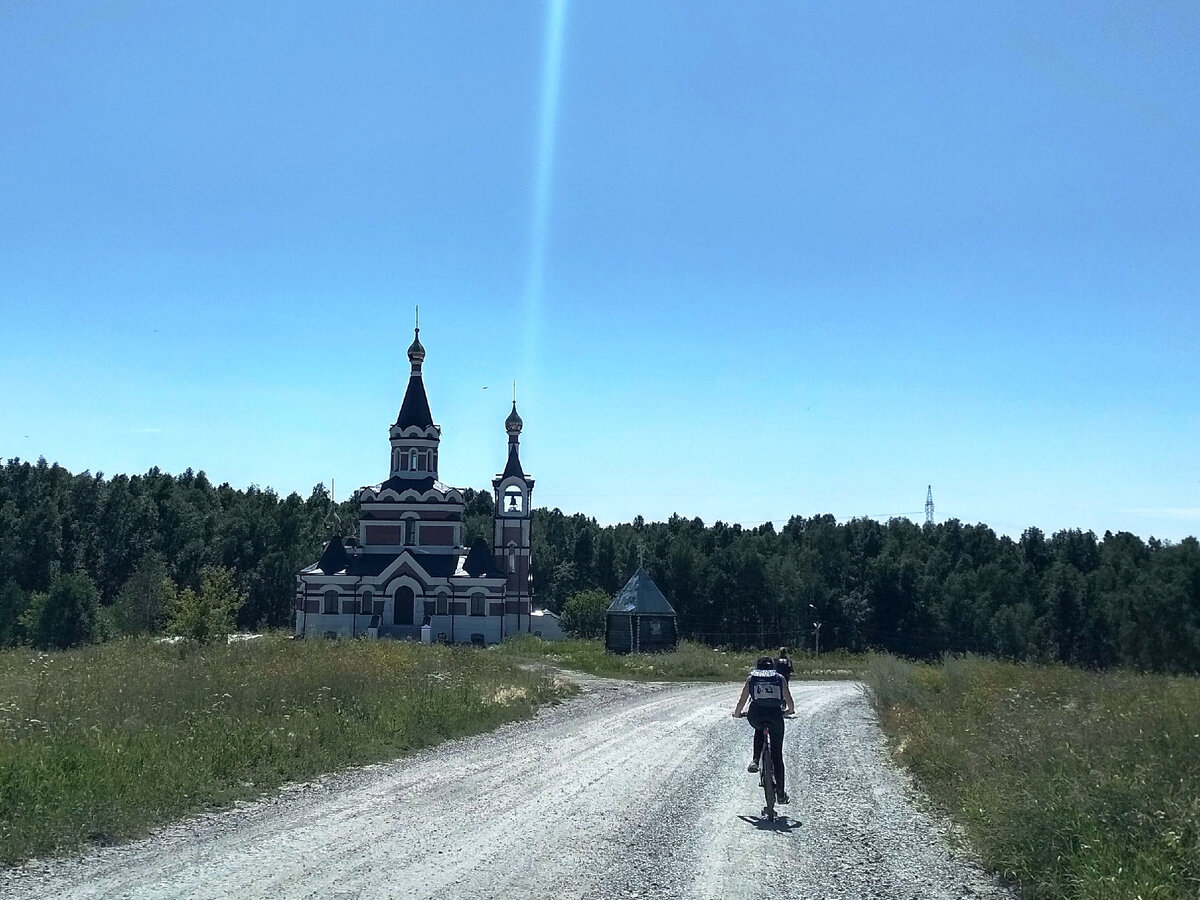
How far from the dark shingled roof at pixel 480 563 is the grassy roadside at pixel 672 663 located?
10387mm

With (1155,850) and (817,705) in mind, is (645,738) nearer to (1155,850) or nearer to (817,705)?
(817,705)

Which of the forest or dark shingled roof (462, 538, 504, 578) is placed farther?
the forest

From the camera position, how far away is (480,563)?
65.5 meters

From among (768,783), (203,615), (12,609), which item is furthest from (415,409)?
(768,783)

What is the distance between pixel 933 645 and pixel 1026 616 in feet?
33.0

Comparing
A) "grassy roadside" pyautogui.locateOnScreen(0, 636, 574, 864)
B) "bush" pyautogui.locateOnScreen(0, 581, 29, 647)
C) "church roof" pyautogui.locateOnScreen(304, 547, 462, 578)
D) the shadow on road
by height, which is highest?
"church roof" pyautogui.locateOnScreen(304, 547, 462, 578)

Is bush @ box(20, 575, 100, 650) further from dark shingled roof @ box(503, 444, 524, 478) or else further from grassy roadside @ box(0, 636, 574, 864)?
grassy roadside @ box(0, 636, 574, 864)

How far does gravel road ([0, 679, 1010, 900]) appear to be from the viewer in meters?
8.06

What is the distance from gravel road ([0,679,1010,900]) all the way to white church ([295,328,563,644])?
1874 inches

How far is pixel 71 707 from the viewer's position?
14156mm

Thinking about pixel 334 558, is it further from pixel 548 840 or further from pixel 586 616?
pixel 548 840

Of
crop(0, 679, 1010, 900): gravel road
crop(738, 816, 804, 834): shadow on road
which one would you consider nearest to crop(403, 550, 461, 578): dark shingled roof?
crop(0, 679, 1010, 900): gravel road

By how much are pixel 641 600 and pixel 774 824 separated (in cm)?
4555

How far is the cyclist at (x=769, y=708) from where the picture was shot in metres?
11.9
